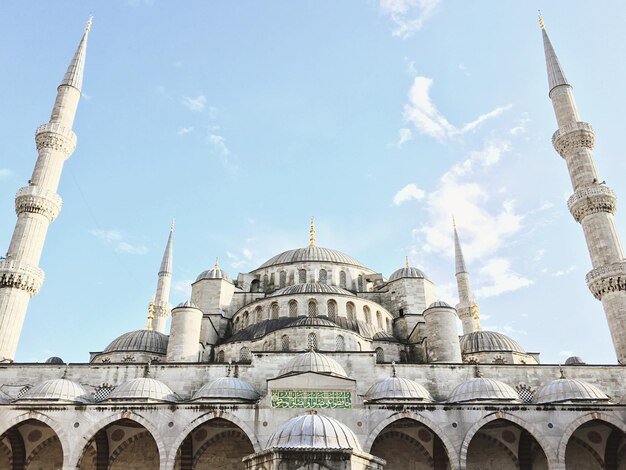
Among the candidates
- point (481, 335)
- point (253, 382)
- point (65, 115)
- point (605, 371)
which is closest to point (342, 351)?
point (253, 382)

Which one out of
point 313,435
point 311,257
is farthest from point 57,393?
point 311,257

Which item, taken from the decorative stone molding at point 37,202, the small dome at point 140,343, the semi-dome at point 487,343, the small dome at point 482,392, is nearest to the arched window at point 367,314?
the semi-dome at point 487,343

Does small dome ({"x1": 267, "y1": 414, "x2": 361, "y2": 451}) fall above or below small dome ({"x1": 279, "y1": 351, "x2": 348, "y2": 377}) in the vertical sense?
below

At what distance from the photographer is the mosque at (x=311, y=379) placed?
538 inches

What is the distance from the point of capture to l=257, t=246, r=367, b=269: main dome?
25.5m

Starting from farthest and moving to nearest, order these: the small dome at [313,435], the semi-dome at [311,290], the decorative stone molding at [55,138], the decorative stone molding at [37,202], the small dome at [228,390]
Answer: the decorative stone molding at [55,138] < the semi-dome at [311,290] < the decorative stone molding at [37,202] < the small dome at [228,390] < the small dome at [313,435]

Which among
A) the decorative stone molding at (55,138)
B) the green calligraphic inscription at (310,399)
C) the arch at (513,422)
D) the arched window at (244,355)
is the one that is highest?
the decorative stone molding at (55,138)

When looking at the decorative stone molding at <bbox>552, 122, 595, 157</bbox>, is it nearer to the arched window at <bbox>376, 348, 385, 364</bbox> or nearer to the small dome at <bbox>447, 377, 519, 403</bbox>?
the arched window at <bbox>376, 348, 385, 364</bbox>

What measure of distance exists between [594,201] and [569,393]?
28.7 ft

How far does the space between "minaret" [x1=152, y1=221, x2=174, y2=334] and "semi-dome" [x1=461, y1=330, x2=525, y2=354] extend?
583 inches

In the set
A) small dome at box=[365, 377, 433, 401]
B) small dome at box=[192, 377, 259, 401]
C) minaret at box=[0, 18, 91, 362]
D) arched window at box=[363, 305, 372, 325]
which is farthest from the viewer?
arched window at box=[363, 305, 372, 325]

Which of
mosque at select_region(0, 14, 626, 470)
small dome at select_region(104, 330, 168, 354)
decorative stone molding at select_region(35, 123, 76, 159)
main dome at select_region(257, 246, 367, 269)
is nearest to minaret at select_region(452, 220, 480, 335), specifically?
mosque at select_region(0, 14, 626, 470)

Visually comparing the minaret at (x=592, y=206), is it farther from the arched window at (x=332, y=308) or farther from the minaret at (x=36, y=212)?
the minaret at (x=36, y=212)

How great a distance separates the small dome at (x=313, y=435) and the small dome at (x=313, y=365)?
25.4ft
